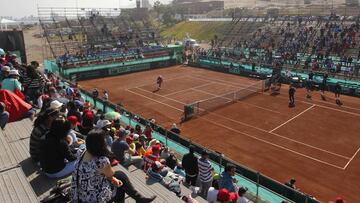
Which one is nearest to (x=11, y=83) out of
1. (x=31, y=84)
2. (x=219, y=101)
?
(x=31, y=84)

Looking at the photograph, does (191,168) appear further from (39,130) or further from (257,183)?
(39,130)

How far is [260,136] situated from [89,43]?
3849cm

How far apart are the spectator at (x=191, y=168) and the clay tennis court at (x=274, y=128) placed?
23.3 ft

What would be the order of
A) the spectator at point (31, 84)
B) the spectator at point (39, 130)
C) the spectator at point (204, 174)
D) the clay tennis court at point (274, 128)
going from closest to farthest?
the spectator at point (39, 130) → the spectator at point (204, 174) → the spectator at point (31, 84) → the clay tennis court at point (274, 128)

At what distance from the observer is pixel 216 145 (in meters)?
21.0

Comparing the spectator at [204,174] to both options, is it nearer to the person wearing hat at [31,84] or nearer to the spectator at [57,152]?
the spectator at [57,152]

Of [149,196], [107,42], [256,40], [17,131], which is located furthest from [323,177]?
[107,42]

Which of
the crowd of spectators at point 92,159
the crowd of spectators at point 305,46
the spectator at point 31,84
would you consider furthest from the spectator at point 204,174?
the crowd of spectators at point 305,46

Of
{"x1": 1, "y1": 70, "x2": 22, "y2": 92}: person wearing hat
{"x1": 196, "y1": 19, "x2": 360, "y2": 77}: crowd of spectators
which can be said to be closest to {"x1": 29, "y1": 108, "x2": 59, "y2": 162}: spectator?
{"x1": 1, "y1": 70, "x2": 22, "y2": 92}: person wearing hat

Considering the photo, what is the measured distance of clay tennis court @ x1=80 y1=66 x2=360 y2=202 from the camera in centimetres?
1742

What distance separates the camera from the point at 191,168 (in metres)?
11.2

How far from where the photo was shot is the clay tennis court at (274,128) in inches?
686

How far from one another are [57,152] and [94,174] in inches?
72.1

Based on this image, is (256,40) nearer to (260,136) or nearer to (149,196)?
(260,136)
